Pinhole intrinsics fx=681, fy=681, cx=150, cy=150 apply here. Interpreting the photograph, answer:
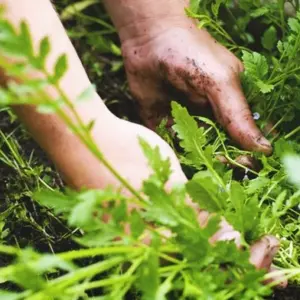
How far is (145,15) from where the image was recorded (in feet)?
4.98

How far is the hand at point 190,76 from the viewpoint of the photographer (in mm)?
1290

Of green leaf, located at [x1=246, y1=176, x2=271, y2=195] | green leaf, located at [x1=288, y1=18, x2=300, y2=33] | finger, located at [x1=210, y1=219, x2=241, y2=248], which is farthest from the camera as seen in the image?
green leaf, located at [x1=288, y1=18, x2=300, y2=33]

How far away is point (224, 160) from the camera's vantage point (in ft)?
4.15

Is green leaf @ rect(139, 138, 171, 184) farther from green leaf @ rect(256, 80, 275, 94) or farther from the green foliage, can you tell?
green leaf @ rect(256, 80, 275, 94)

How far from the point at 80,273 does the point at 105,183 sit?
383mm


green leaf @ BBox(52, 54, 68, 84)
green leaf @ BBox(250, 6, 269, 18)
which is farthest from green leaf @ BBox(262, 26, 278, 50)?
green leaf @ BBox(52, 54, 68, 84)

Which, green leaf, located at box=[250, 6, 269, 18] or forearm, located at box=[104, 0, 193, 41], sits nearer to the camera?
green leaf, located at box=[250, 6, 269, 18]

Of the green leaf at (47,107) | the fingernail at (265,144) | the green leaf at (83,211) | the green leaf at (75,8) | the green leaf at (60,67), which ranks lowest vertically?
the fingernail at (265,144)

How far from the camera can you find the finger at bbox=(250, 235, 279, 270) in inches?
35.7

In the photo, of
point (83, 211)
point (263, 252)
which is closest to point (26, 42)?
point (83, 211)

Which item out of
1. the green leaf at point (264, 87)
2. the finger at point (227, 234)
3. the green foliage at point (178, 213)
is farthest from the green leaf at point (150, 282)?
the green leaf at point (264, 87)

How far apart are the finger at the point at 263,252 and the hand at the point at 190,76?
34 cm

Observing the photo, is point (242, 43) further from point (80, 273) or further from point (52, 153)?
point (80, 273)

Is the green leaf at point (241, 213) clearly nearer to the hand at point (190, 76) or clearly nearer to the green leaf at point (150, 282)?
the green leaf at point (150, 282)
